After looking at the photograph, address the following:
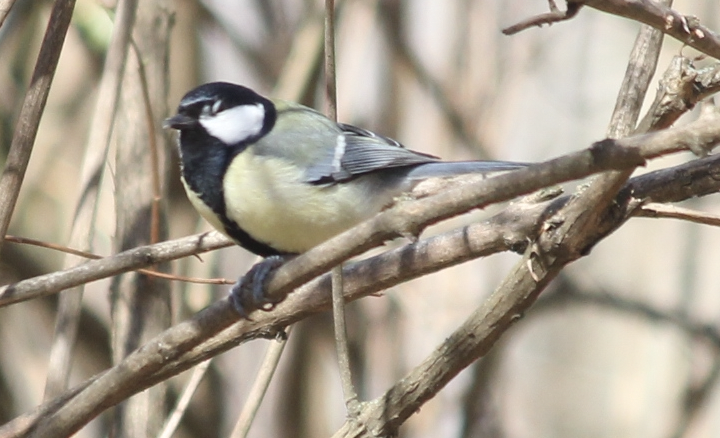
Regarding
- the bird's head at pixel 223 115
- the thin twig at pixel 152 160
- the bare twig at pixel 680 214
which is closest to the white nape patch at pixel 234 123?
the bird's head at pixel 223 115

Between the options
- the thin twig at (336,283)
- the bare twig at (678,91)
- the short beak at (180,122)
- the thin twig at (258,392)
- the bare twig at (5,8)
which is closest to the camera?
the bare twig at (678,91)

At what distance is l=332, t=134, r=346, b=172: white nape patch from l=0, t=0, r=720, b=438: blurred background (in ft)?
3.26

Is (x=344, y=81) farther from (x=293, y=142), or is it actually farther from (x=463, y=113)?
(x=293, y=142)

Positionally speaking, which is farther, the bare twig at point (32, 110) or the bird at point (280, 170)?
the bird at point (280, 170)

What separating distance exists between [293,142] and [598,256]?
1472 mm

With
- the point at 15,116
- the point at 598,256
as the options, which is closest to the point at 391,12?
the point at 598,256

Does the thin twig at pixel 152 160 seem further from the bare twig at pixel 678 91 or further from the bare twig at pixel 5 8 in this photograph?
the bare twig at pixel 678 91

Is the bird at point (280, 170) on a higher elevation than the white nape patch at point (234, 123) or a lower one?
lower

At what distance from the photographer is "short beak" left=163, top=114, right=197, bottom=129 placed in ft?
5.86

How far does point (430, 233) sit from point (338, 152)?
1.15m

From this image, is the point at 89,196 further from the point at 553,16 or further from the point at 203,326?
the point at 553,16

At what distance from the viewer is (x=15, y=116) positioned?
9.75ft

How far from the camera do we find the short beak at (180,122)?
5.86ft

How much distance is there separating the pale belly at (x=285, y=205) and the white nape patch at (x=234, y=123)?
0.22ft
